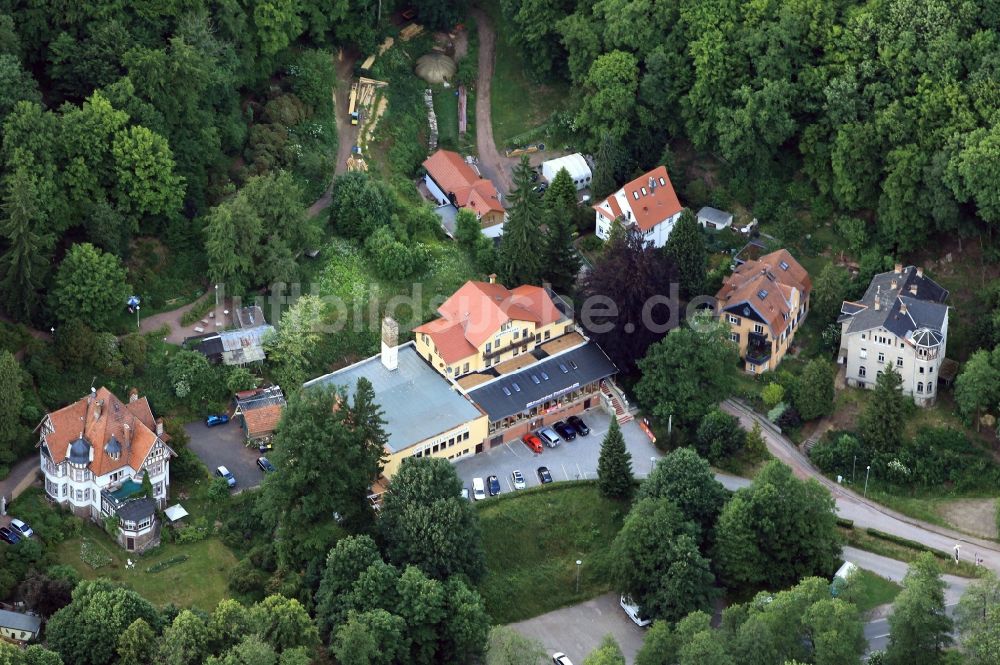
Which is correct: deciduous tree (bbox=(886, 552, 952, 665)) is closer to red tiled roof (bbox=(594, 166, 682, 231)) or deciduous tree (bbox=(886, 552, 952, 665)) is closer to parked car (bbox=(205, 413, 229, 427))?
red tiled roof (bbox=(594, 166, 682, 231))

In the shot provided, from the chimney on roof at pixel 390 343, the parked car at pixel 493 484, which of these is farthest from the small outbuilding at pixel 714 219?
the parked car at pixel 493 484

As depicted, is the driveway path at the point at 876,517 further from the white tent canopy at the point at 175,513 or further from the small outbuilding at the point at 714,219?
the white tent canopy at the point at 175,513

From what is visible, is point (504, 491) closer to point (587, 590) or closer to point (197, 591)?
point (587, 590)

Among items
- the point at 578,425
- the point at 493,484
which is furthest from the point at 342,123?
the point at 493,484

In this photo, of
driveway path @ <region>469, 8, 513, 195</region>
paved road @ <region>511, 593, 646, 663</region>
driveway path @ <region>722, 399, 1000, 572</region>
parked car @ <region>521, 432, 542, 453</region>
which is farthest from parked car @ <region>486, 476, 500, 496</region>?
driveway path @ <region>469, 8, 513, 195</region>

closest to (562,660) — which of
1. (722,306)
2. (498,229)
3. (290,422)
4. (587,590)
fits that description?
(587,590)

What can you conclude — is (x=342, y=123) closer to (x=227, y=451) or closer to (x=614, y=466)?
(x=227, y=451)
